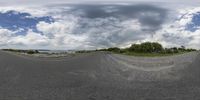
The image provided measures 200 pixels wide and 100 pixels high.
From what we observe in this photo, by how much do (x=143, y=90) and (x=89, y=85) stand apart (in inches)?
22.4

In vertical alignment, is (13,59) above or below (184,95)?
above

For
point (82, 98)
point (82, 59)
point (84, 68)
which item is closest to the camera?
point (82, 98)

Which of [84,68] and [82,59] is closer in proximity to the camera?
[84,68]

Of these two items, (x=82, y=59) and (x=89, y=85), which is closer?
(x=89, y=85)

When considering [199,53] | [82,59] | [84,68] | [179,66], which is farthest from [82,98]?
[199,53]

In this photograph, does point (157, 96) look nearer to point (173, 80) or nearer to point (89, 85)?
point (173, 80)

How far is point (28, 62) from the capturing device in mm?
4582

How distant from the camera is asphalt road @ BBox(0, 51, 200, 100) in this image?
4109mm

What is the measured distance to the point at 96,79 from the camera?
4266mm

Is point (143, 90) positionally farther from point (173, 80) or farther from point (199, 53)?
point (199, 53)

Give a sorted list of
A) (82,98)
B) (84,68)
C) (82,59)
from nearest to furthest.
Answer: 1. (82,98)
2. (84,68)
3. (82,59)

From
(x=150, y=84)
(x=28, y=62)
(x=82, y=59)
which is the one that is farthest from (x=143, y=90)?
(x=28, y=62)

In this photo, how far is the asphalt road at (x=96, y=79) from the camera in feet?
13.5

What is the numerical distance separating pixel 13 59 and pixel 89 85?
3.29ft
